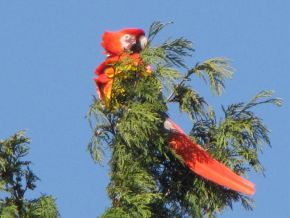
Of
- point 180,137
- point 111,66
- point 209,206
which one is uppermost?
point 111,66

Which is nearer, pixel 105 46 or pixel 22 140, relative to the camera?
pixel 22 140

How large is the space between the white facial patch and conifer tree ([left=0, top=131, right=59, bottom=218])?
936mm

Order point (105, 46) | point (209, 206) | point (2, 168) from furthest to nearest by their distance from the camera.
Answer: point (105, 46) < point (209, 206) < point (2, 168)

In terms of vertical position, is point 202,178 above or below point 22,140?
below

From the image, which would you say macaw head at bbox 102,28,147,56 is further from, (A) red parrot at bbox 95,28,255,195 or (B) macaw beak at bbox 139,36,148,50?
(A) red parrot at bbox 95,28,255,195

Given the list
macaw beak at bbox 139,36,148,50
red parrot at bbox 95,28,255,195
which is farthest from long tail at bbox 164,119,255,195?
macaw beak at bbox 139,36,148,50

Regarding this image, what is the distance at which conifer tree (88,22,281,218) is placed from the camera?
5328 mm

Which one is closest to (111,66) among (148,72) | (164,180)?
(148,72)

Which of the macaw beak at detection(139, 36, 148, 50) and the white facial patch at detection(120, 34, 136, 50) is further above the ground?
the white facial patch at detection(120, 34, 136, 50)

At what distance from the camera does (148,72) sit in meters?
5.49

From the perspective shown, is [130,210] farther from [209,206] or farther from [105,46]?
[105,46]

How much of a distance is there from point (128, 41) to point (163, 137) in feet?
2.39

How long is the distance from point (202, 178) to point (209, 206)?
0.15 m

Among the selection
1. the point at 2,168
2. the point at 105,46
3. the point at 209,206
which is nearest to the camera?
the point at 2,168
